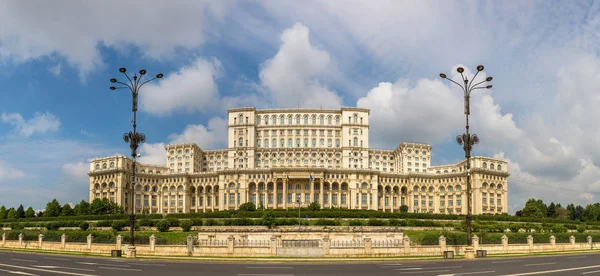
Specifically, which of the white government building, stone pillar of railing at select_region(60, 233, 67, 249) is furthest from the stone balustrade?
the white government building

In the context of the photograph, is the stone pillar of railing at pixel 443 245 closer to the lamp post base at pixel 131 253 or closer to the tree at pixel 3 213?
the lamp post base at pixel 131 253

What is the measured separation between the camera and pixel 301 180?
139m

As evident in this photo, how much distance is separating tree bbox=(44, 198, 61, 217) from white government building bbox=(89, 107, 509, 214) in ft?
53.7

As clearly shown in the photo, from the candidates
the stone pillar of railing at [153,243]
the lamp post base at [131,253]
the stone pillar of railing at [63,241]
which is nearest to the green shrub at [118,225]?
the stone pillar of railing at [63,241]

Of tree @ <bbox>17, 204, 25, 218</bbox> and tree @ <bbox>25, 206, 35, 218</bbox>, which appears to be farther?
tree @ <bbox>17, 204, 25, 218</bbox>

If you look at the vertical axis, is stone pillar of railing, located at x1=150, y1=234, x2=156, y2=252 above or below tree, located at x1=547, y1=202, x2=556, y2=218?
above

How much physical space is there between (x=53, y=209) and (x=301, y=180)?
212 feet

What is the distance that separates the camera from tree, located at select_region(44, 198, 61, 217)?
126 meters

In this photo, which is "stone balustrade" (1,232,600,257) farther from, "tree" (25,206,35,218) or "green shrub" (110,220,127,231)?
"tree" (25,206,35,218)

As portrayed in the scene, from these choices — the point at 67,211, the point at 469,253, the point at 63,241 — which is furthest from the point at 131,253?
the point at 67,211

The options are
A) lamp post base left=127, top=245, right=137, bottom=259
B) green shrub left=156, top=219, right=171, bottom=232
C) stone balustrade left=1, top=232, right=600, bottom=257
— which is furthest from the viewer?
green shrub left=156, top=219, right=171, bottom=232

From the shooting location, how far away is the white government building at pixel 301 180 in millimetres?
141250

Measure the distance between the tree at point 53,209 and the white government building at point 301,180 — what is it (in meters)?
16.4

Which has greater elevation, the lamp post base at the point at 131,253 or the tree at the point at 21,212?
the lamp post base at the point at 131,253
